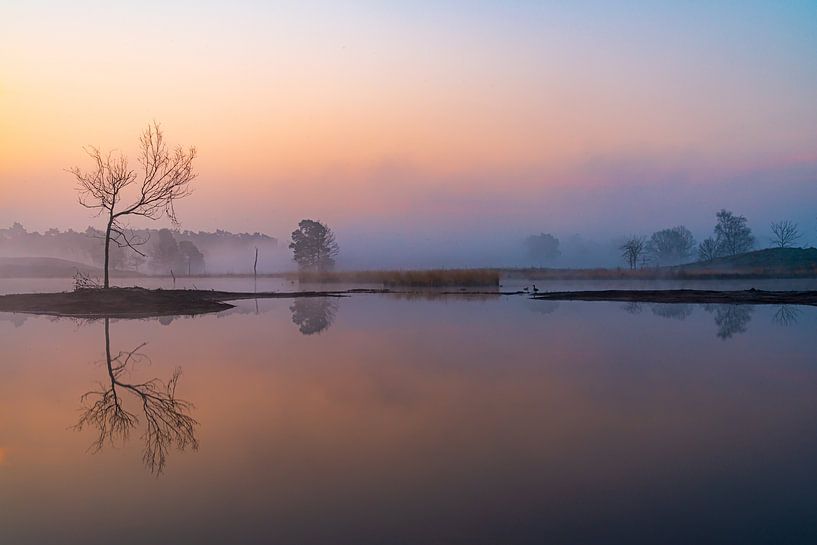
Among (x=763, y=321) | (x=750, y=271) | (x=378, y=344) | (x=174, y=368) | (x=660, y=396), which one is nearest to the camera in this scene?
(x=660, y=396)

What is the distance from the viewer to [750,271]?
249 feet

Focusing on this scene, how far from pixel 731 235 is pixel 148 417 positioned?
121 meters

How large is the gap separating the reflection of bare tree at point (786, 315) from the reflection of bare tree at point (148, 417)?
2015 cm

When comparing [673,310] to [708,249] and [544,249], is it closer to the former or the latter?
[708,249]

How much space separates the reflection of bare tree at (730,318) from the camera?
18.0 metres

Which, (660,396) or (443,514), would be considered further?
(660,396)

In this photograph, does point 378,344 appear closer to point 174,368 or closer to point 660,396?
point 174,368

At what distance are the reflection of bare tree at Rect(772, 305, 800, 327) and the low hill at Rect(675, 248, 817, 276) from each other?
5121 centimetres

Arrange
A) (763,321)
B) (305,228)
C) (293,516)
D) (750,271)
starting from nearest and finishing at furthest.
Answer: (293,516) → (763,321) → (750,271) → (305,228)

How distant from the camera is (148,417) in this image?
8031 millimetres

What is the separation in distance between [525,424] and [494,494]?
2.49 meters

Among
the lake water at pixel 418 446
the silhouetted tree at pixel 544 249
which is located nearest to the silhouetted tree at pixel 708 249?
the silhouetted tree at pixel 544 249

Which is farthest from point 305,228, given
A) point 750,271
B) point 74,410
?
point 74,410

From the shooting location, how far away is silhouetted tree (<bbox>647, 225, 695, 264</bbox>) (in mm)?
146250
